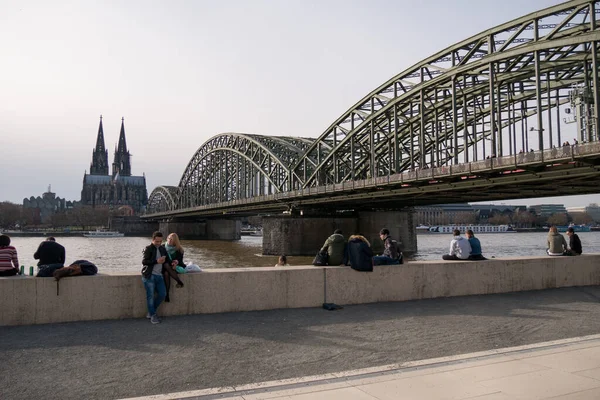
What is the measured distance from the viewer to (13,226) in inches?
6516

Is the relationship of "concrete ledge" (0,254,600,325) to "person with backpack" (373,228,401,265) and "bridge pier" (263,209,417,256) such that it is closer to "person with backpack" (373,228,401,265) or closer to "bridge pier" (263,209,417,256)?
"person with backpack" (373,228,401,265)

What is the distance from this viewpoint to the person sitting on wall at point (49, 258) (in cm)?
887

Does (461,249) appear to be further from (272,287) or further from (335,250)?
(272,287)

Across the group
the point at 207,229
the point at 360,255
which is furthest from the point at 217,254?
the point at 207,229

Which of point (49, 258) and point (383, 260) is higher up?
point (49, 258)

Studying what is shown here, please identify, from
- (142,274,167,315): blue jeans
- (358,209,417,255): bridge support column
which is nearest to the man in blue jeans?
(142,274,167,315): blue jeans

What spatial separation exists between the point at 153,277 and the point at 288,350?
10.3 feet

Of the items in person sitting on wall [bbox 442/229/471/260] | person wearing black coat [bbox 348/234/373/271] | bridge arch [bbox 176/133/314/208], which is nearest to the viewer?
person wearing black coat [bbox 348/234/373/271]

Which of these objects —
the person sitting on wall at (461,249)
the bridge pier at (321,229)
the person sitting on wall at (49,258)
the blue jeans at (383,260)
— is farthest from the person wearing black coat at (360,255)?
the bridge pier at (321,229)

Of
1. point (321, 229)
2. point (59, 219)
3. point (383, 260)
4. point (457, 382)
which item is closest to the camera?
point (457, 382)

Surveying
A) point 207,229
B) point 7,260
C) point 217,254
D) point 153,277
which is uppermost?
point 7,260

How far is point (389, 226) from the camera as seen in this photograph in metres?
56.8

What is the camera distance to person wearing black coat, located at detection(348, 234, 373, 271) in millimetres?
10875

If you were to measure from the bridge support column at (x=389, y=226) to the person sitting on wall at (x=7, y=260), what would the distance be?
48.1 m
